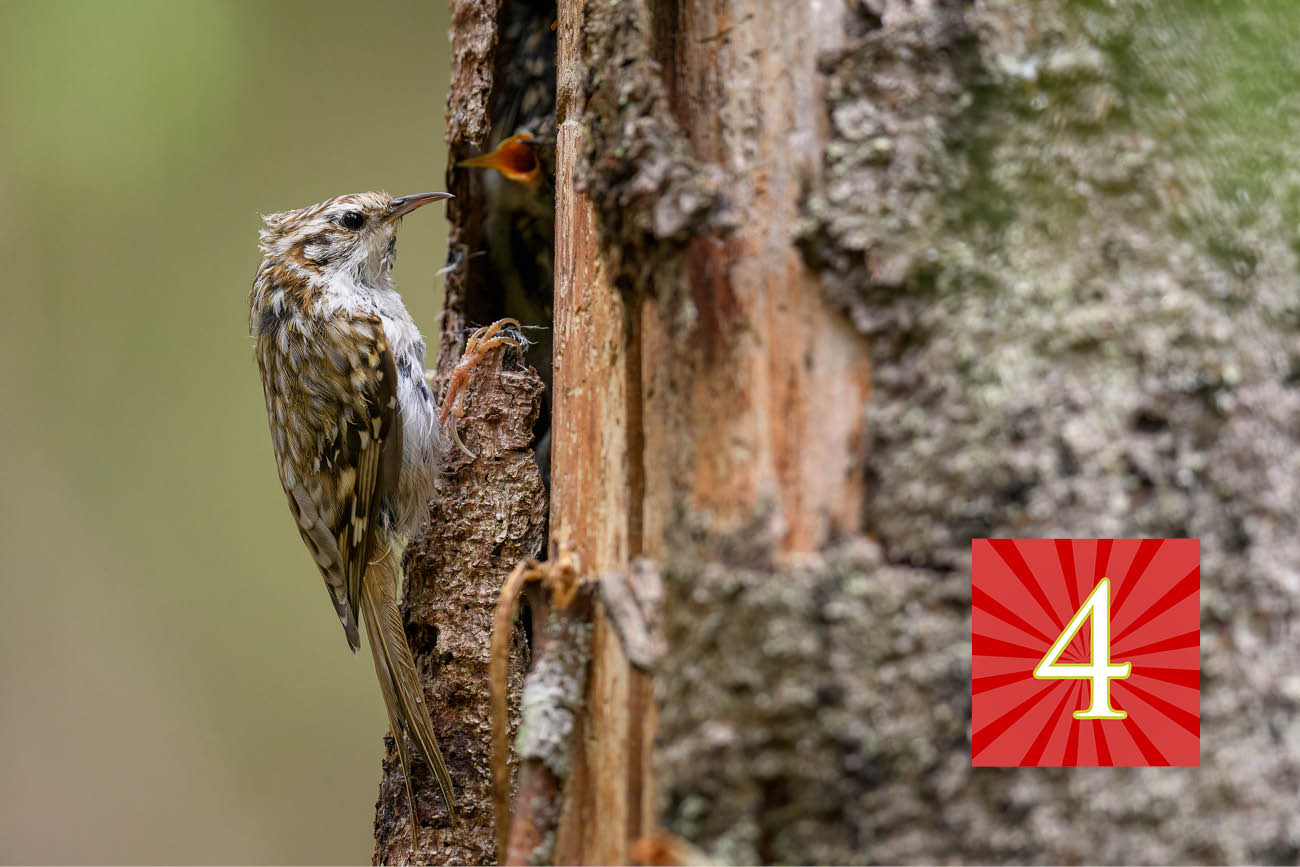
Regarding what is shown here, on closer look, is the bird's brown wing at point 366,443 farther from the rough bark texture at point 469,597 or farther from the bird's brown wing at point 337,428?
the rough bark texture at point 469,597

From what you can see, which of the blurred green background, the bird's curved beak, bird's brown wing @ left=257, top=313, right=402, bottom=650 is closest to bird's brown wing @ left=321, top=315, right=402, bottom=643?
bird's brown wing @ left=257, top=313, right=402, bottom=650

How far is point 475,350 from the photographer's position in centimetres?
239

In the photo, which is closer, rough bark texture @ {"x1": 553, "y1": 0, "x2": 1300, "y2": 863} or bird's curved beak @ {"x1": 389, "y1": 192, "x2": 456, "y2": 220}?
rough bark texture @ {"x1": 553, "y1": 0, "x2": 1300, "y2": 863}

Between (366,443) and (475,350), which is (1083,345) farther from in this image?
(366,443)

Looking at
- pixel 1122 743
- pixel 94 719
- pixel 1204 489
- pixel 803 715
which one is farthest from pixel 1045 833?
pixel 94 719

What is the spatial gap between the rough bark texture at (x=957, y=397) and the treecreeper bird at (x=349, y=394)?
1.51m

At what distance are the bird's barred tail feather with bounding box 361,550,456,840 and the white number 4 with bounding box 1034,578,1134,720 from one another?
3.87 ft

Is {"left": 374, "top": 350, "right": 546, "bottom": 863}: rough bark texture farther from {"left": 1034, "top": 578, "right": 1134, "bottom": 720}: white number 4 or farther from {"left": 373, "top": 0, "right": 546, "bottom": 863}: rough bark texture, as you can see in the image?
{"left": 1034, "top": 578, "right": 1134, "bottom": 720}: white number 4

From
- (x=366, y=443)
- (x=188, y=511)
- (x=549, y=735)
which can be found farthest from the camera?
(x=188, y=511)

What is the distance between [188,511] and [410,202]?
207cm

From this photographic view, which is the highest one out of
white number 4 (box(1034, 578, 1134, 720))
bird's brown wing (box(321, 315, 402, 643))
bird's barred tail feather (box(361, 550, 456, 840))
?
bird's brown wing (box(321, 315, 402, 643))

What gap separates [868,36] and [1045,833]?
75 centimetres

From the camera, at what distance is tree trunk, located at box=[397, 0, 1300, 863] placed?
974 millimetres

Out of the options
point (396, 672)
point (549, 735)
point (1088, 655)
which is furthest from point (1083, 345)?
point (396, 672)
